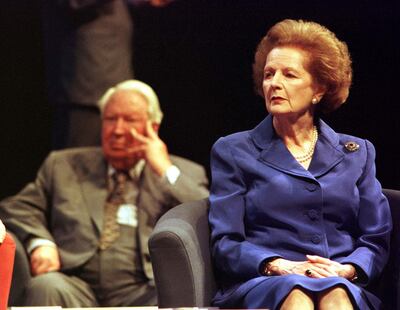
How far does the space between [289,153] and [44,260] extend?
1.72 meters

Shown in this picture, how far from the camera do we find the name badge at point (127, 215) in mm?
5176

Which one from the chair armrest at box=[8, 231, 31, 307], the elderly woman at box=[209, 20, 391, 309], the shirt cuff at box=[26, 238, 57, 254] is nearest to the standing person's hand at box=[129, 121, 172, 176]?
the shirt cuff at box=[26, 238, 57, 254]

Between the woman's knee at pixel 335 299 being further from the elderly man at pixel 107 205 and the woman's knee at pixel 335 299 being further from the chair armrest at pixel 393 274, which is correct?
the elderly man at pixel 107 205

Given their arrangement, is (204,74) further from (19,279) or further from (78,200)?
(19,279)

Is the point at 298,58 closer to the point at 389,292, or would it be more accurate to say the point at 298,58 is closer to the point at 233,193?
the point at 233,193

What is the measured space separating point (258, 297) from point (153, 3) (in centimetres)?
218

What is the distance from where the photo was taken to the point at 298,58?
153 inches

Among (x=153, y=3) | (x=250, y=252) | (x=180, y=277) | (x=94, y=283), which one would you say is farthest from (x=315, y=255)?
(x=153, y=3)

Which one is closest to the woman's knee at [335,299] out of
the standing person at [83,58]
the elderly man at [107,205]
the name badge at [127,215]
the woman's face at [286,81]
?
the woman's face at [286,81]

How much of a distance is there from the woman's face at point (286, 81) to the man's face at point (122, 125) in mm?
1493

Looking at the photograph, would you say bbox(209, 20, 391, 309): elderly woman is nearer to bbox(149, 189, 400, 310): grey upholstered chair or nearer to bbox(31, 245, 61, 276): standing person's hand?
bbox(149, 189, 400, 310): grey upholstered chair

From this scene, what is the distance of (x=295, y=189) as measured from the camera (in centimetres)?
384

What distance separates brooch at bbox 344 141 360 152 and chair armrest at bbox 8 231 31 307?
182 cm

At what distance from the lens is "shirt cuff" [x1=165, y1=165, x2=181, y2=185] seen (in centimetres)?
522
